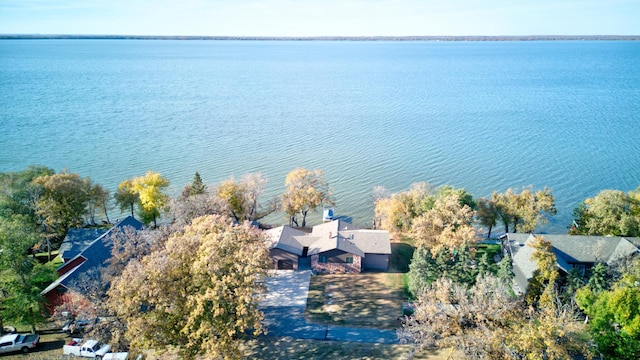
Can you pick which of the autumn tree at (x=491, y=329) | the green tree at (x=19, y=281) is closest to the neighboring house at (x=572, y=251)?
the autumn tree at (x=491, y=329)

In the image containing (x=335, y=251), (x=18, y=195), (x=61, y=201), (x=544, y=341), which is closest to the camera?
(x=544, y=341)

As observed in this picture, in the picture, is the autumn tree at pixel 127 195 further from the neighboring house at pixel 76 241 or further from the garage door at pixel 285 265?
the garage door at pixel 285 265

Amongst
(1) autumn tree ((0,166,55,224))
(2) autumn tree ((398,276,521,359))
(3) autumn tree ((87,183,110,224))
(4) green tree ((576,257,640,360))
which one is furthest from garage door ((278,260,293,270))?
(4) green tree ((576,257,640,360))

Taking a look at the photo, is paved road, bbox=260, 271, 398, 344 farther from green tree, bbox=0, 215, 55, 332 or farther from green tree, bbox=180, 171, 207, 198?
green tree, bbox=0, 215, 55, 332

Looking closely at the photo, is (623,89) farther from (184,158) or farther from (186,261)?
(186,261)

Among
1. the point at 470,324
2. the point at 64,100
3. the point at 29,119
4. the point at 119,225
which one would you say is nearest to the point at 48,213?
the point at 119,225

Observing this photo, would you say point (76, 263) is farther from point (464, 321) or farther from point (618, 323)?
point (618, 323)

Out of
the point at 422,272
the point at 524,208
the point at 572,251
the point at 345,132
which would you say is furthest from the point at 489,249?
the point at 345,132
